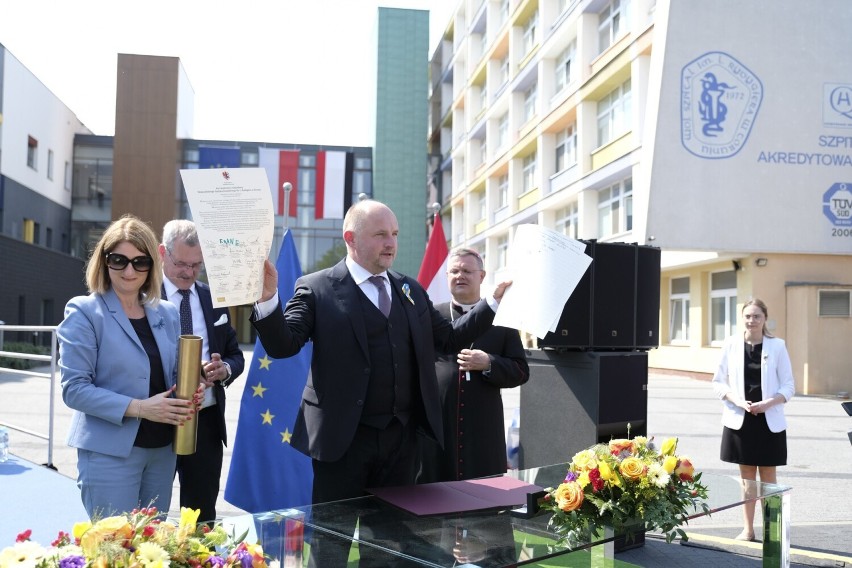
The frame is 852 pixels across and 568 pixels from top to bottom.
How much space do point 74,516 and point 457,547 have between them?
387 cm

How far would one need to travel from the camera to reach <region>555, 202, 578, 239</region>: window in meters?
26.5

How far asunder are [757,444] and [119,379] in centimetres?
462

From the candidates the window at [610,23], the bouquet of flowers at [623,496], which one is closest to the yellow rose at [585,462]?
the bouquet of flowers at [623,496]

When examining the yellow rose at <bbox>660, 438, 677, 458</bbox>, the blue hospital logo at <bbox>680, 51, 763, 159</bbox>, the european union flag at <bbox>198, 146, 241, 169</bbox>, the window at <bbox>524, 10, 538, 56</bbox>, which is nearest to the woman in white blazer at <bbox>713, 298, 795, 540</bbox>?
the yellow rose at <bbox>660, 438, 677, 458</bbox>

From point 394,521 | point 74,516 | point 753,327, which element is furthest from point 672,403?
point 394,521

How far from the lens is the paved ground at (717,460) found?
16.8 ft

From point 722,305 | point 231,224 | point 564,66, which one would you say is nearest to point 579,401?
point 231,224

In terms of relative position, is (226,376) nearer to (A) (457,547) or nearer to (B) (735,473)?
(A) (457,547)

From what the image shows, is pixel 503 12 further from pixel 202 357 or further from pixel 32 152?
pixel 202 357

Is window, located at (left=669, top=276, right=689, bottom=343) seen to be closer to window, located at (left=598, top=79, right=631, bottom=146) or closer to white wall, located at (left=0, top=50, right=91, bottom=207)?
window, located at (left=598, top=79, right=631, bottom=146)

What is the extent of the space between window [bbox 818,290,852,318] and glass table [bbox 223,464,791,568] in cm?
1739

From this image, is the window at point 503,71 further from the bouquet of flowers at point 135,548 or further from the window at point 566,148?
the bouquet of flowers at point 135,548

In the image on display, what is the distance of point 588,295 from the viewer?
15.4 ft

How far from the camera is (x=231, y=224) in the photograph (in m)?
2.66
